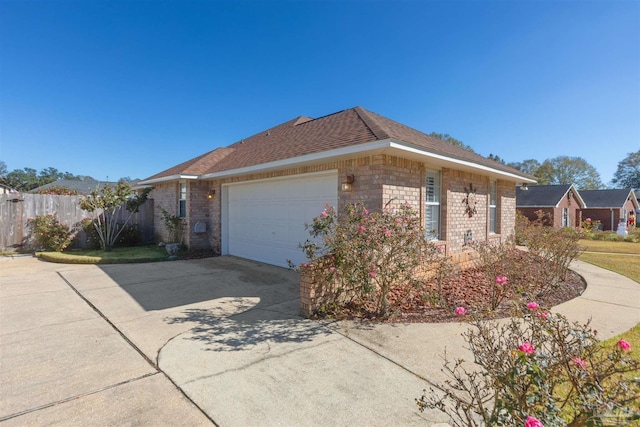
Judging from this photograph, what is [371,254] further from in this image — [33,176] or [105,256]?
[33,176]

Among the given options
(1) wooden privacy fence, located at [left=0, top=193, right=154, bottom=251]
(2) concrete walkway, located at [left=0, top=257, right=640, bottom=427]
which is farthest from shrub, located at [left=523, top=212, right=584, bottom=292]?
(1) wooden privacy fence, located at [left=0, top=193, right=154, bottom=251]

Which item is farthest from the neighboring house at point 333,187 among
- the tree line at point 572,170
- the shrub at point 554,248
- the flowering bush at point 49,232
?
the tree line at point 572,170

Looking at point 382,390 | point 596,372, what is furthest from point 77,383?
point 596,372

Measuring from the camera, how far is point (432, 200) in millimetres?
7652

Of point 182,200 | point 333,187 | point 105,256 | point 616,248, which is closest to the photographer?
point 333,187

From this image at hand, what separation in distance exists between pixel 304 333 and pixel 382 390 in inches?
61.1

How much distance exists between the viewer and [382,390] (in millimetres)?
2805

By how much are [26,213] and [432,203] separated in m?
14.0

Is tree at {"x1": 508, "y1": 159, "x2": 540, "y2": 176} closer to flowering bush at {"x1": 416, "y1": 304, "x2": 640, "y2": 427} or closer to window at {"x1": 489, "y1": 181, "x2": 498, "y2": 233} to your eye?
window at {"x1": 489, "y1": 181, "x2": 498, "y2": 233}

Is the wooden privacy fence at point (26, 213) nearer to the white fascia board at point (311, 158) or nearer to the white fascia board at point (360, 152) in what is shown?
the white fascia board at point (311, 158)

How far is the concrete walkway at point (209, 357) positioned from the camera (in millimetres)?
2510

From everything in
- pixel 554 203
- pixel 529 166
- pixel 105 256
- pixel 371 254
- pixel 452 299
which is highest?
pixel 529 166

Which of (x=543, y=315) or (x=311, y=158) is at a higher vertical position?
(x=311, y=158)

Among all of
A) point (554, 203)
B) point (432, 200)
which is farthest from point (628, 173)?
point (432, 200)
